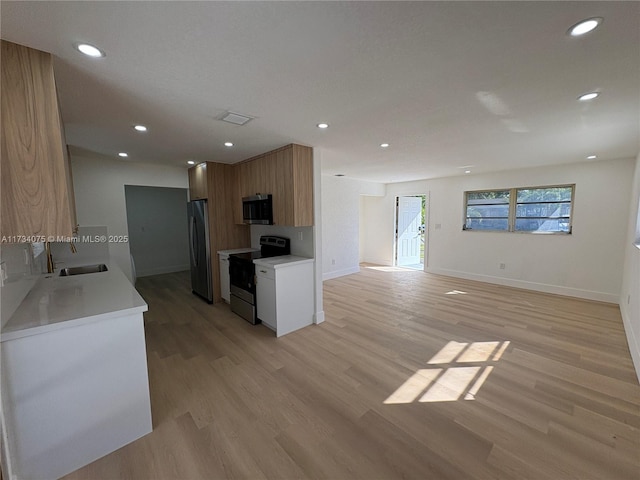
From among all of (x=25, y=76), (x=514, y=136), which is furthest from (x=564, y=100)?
(x=25, y=76)

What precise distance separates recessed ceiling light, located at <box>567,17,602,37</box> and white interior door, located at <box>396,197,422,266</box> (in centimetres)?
603

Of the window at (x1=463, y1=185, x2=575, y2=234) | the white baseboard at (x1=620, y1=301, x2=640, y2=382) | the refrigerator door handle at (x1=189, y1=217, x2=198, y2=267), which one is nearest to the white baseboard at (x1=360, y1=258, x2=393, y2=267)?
the window at (x1=463, y1=185, x2=575, y2=234)

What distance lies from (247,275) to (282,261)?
628 mm

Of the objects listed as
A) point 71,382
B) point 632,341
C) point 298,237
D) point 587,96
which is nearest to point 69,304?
point 71,382

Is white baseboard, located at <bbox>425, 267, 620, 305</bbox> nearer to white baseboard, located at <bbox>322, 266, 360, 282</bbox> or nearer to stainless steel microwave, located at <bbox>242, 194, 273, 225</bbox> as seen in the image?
white baseboard, located at <bbox>322, 266, 360, 282</bbox>

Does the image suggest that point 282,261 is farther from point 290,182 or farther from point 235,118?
point 235,118

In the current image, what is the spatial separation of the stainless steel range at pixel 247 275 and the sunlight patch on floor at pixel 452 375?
7.10ft

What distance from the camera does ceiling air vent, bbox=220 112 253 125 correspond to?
7.39 ft

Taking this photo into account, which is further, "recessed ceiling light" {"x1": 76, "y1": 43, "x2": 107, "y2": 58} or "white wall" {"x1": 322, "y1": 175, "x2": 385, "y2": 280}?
"white wall" {"x1": 322, "y1": 175, "x2": 385, "y2": 280}

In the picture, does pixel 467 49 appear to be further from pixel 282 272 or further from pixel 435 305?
pixel 435 305

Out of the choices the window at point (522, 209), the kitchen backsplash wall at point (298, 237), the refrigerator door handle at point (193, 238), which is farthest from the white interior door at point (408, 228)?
the refrigerator door handle at point (193, 238)

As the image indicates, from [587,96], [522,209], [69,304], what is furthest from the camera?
[522,209]

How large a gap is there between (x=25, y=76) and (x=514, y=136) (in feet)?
13.5

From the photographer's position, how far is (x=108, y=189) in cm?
427
